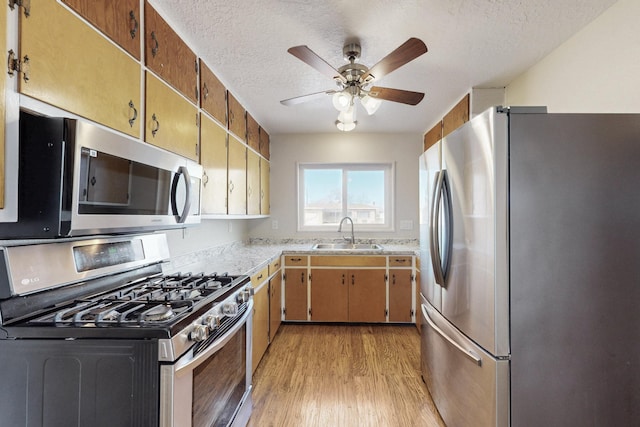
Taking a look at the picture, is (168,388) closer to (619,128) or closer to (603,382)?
(603,382)

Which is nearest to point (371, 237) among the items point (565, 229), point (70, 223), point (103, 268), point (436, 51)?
point (436, 51)

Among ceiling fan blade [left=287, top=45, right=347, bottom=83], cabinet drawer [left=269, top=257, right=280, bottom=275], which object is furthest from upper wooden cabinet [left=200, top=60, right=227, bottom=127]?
cabinet drawer [left=269, top=257, right=280, bottom=275]

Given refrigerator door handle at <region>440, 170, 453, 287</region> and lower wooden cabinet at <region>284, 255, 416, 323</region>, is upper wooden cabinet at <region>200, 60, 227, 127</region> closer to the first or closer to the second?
refrigerator door handle at <region>440, 170, 453, 287</region>

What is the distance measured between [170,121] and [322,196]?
2655 mm

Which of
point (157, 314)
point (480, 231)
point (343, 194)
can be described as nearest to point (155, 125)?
point (157, 314)

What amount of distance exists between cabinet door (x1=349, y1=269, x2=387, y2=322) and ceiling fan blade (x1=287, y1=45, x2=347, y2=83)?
2.08m

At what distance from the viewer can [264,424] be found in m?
1.82

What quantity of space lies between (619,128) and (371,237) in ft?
9.52

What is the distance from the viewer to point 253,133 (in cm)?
327

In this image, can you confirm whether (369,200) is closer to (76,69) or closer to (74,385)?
(76,69)

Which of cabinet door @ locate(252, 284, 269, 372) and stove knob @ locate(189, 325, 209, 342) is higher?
stove knob @ locate(189, 325, 209, 342)

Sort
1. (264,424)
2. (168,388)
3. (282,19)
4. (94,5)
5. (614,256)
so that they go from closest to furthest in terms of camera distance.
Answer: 1. (168,388)
2. (94,5)
3. (614,256)
4. (282,19)
5. (264,424)

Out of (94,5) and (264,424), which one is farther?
(264,424)

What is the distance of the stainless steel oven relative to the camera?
3.02 feet
